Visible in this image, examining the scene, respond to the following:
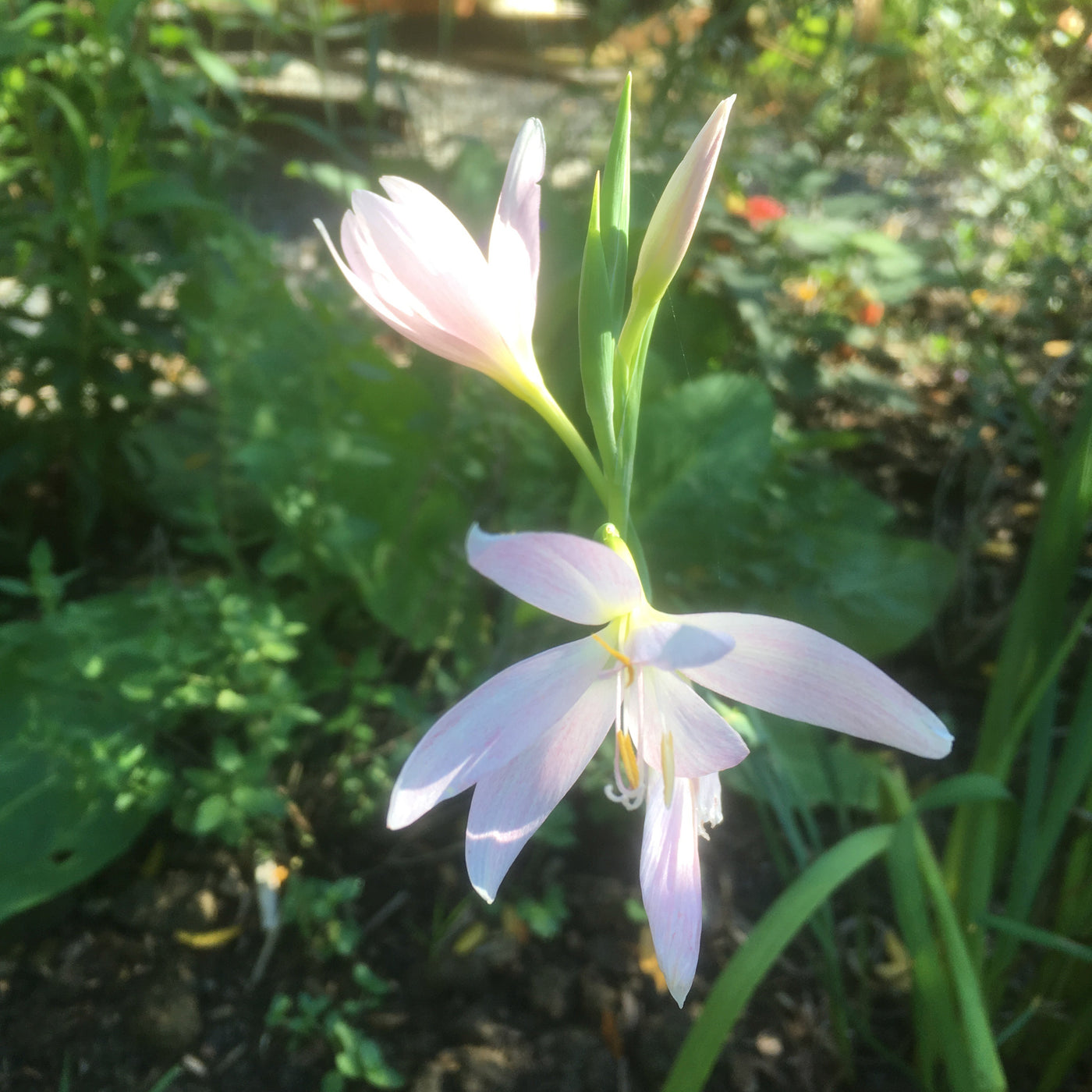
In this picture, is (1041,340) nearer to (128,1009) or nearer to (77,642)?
(77,642)

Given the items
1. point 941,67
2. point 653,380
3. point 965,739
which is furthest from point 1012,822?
point 941,67

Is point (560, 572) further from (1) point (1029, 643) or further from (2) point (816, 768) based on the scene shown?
(2) point (816, 768)

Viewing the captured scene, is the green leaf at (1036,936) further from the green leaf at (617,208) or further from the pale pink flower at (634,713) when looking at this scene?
the green leaf at (617,208)

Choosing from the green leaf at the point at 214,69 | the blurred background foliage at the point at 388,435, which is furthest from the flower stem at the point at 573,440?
the green leaf at the point at 214,69

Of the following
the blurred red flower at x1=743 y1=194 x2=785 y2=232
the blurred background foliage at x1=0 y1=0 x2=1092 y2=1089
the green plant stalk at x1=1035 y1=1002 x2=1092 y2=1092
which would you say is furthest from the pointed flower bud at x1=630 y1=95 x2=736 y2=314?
the blurred red flower at x1=743 y1=194 x2=785 y2=232

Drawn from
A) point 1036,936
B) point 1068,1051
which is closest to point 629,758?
point 1036,936

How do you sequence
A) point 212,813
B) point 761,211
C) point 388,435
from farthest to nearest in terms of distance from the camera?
point 761,211
point 388,435
point 212,813
